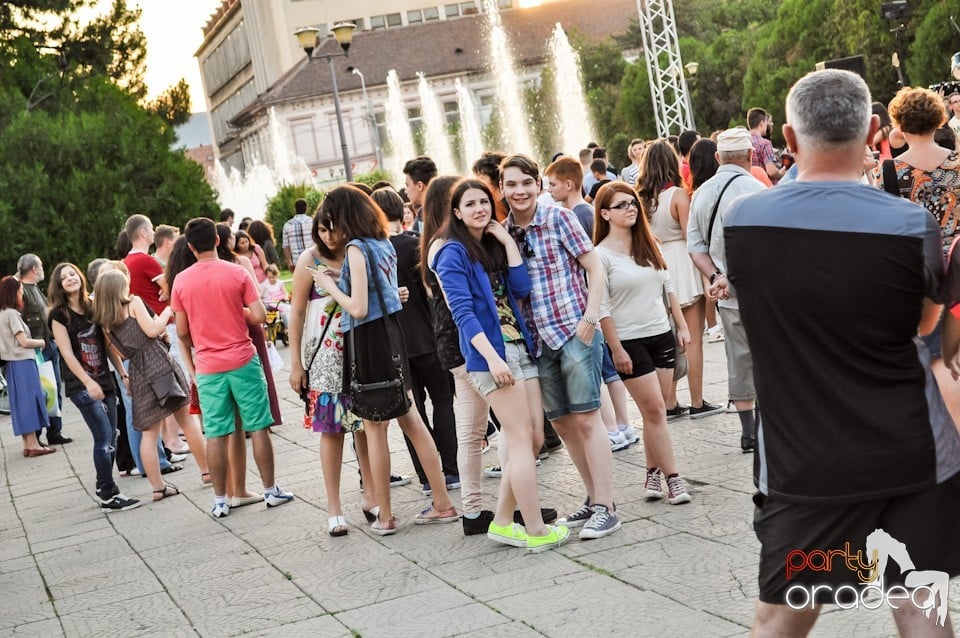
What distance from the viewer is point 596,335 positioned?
637 cm

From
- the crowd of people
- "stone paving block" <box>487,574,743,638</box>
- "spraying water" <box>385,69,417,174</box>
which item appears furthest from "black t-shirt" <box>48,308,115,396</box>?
"spraying water" <box>385,69,417,174</box>

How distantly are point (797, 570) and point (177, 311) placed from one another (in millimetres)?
5842

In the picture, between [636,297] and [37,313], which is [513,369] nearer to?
[636,297]

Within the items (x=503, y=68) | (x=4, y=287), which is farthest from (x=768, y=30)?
(x=4, y=287)

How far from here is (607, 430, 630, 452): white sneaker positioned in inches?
329

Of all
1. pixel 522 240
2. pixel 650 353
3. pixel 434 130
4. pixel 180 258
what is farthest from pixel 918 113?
pixel 434 130

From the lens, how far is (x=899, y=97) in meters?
6.09

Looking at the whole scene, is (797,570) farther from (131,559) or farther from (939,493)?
(131,559)

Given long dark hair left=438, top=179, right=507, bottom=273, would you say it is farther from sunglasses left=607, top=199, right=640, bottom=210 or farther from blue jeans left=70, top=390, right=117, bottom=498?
blue jeans left=70, top=390, right=117, bottom=498

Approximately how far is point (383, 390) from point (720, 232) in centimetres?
226

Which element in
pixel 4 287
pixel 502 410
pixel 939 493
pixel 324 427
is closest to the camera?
pixel 939 493

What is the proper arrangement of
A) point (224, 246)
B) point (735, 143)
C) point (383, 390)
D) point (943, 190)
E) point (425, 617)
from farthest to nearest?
1. point (224, 246)
2. point (735, 143)
3. point (383, 390)
4. point (943, 190)
5. point (425, 617)

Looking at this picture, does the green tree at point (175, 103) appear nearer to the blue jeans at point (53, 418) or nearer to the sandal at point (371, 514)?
the blue jeans at point (53, 418)

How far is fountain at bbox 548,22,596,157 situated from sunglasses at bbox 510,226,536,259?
174 ft
